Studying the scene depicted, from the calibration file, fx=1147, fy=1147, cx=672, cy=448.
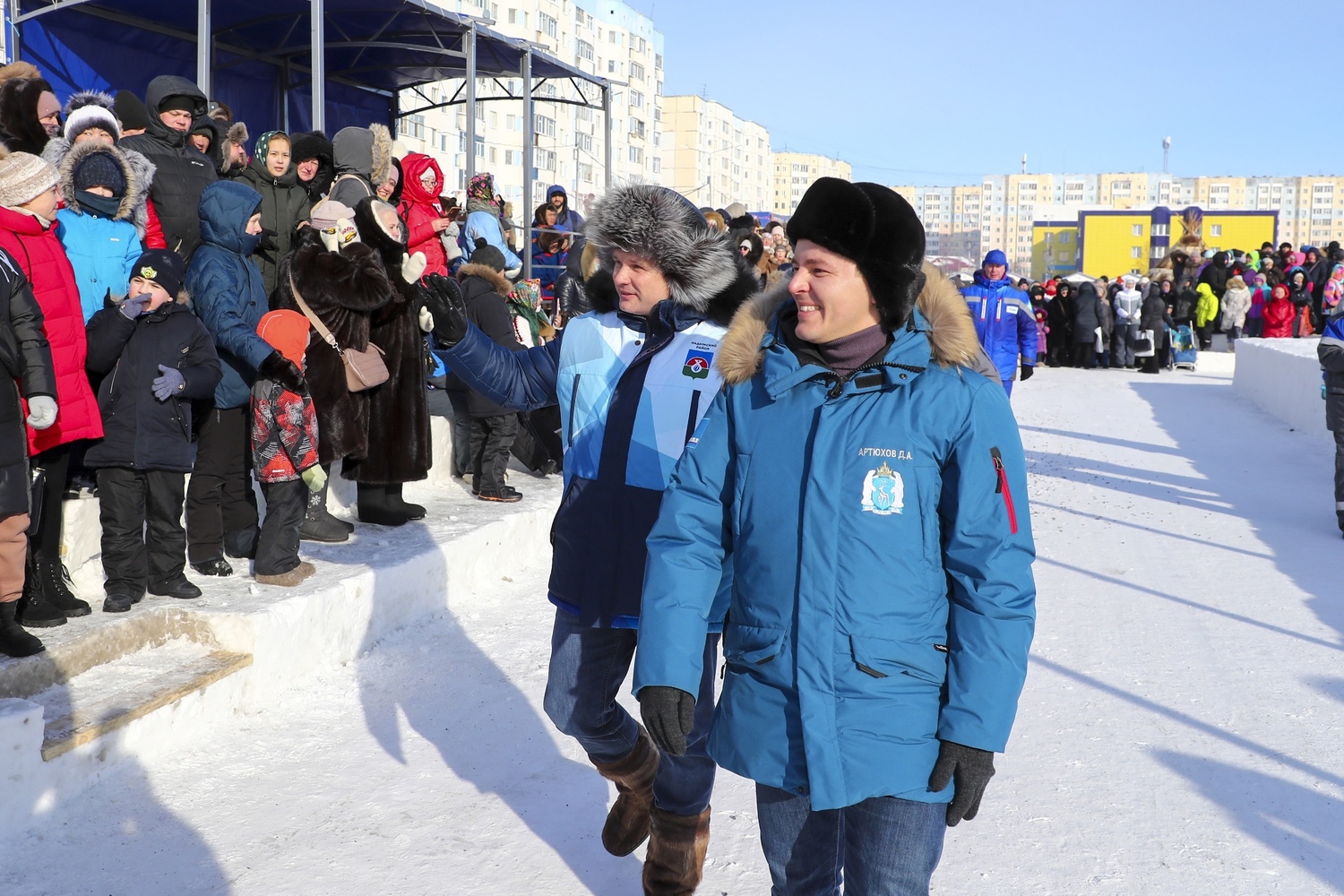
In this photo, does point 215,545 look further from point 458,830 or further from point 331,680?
point 458,830

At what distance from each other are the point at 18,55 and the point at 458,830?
9.81 m

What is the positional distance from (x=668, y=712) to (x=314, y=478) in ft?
11.2

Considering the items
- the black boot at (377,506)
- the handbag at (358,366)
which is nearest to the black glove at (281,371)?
the handbag at (358,366)

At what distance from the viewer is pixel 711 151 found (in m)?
106

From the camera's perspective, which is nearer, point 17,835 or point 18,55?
point 17,835

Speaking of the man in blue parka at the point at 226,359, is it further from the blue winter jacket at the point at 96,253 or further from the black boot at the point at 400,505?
the black boot at the point at 400,505

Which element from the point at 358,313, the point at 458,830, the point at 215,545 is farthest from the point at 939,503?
the point at 358,313

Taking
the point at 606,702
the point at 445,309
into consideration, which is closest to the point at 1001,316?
the point at 445,309

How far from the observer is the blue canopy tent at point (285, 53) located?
10438 mm

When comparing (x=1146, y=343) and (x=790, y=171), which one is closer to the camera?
(x=1146, y=343)

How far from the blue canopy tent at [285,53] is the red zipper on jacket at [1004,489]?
8.09 metres

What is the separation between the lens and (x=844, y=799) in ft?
6.51

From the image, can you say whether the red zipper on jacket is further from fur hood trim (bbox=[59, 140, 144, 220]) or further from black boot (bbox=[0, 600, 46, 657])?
fur hood trim (bbox=[59, 140, 144, 220])

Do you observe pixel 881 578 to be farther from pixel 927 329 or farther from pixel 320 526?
pixel 320 526
